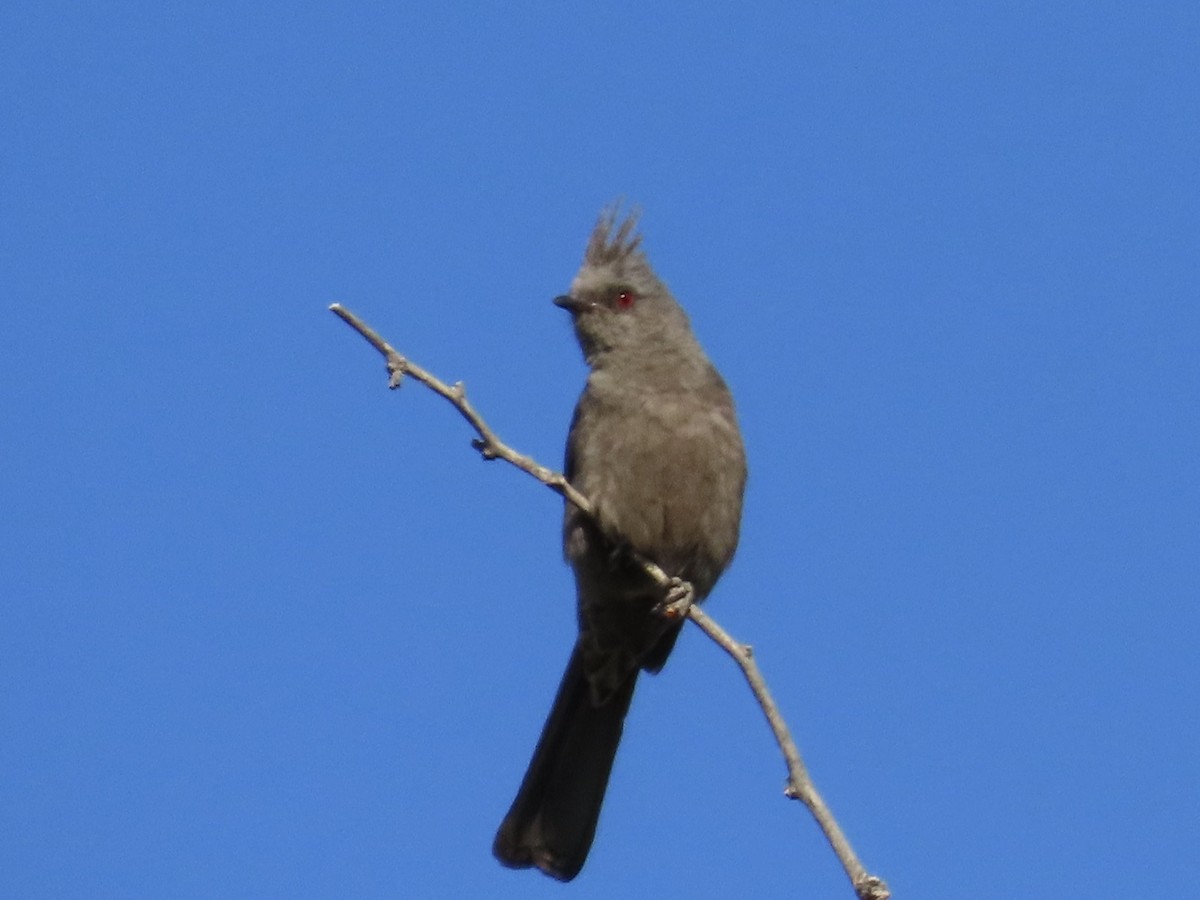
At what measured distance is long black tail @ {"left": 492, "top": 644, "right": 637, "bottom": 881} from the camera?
7.71 m

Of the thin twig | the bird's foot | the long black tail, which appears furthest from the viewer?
the long black tail

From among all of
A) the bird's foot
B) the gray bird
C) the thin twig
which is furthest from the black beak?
the thin twig

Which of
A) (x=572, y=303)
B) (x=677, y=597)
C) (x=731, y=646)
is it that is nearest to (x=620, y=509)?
(x=677, y=597)

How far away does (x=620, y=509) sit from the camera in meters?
7.14

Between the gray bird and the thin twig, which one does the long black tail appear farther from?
the thin twig

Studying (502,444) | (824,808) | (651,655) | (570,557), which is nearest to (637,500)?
(570,557)

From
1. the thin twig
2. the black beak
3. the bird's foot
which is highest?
the black beak

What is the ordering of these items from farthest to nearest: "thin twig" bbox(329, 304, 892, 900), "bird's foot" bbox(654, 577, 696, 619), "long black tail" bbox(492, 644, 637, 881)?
"long black tail" bbox(492, 644, 637, 881) → "bird's foot" bbox(654, 577, 696, 619) → "thin twig" bbox(329, 304, 892, 900)

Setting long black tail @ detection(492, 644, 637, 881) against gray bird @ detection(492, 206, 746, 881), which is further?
long black tail @ detection(492, 644, 637, 881)

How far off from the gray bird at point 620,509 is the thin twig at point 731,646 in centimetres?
144

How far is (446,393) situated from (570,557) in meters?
2.48

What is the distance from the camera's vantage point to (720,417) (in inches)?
294

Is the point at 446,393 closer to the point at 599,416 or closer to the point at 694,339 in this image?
the point at 599,416

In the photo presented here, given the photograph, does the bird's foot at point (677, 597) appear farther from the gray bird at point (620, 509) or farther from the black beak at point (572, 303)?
the black beak at point (572, 303)
